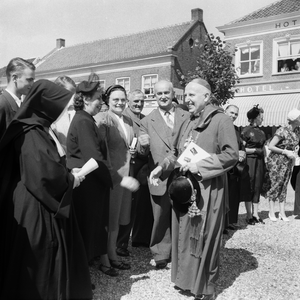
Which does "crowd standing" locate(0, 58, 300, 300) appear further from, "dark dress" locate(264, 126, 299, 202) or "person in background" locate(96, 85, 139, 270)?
"dark dress" locate(264, 126, 299, 202)

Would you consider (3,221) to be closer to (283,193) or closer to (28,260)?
(28,260)

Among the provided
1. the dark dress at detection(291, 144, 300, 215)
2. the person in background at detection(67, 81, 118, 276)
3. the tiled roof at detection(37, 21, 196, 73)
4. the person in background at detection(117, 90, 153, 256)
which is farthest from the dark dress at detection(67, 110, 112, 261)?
the tiled roof at detection(37, 21, 196, 73)

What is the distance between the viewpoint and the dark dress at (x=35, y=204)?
2.65m

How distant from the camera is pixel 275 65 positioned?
2212 cm

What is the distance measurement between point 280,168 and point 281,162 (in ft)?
0.40

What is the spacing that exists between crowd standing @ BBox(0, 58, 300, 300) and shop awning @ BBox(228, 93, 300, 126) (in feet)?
52.0

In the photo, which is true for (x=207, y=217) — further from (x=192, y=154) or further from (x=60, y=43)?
(x=60, y=43)

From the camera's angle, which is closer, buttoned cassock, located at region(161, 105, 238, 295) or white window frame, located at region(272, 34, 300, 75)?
buttoned cassock, located at region(161, 105, 238, 295)

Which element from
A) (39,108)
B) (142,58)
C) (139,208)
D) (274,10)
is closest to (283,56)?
(274,10)

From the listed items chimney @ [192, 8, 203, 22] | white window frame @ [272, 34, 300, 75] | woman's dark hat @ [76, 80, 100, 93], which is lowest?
woman's dark hat @ [76, 80, 100, 93]

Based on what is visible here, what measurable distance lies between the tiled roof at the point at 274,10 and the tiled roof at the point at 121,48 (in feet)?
20.5

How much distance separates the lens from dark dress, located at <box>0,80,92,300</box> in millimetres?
2648

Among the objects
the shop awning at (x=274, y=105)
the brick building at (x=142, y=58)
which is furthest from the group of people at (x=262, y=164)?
the brick building at (x=142, y=58)

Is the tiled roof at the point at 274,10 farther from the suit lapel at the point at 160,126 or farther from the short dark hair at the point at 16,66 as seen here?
the short dark hair at the point at 16,66
